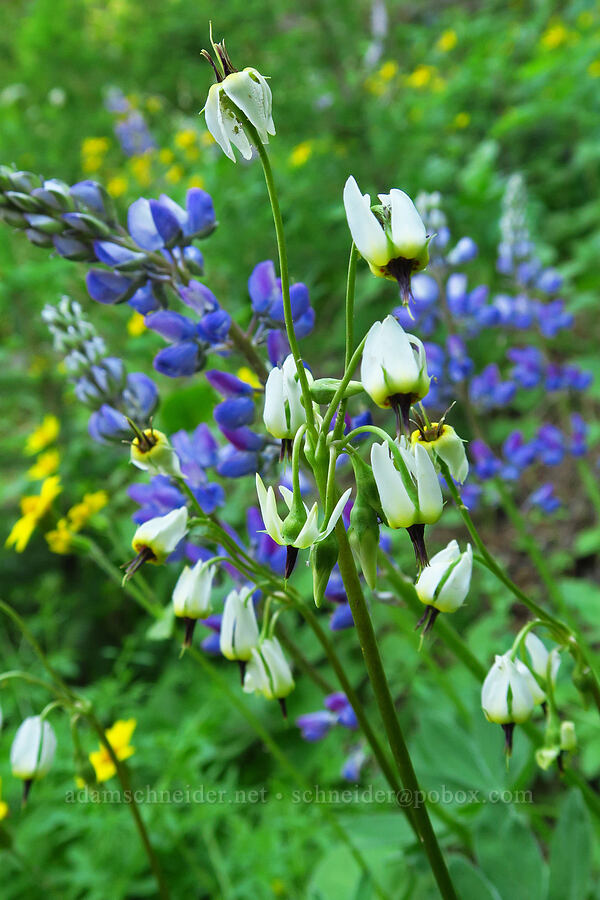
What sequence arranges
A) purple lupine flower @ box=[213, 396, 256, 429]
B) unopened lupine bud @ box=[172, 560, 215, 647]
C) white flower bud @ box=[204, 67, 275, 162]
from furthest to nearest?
purple lupine flower @ box=[213, 396, 256, 429]
unopened lupine bud @ box=[172, 560, 215, 647]
white flower bud @ box=[204, 67, 275, 162]

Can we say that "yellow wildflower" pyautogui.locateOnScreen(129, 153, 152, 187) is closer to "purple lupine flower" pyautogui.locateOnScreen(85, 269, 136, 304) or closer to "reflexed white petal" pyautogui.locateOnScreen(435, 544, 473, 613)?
"purple lupine flower" pyautogui.locateOnScreen(85, 269, 136, 304)

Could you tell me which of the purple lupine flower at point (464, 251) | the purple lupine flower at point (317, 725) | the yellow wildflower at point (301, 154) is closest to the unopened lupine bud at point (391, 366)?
the purple lupine flower at point (317, 725)

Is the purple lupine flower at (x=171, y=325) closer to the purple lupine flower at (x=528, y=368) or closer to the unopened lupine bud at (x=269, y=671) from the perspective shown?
the unopened lupine bud at (x=269, y=671)

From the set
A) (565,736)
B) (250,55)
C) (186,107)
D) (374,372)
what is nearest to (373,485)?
(374,372)

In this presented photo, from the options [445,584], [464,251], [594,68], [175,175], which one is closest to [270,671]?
[445,584]

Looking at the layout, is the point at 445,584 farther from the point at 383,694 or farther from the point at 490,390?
the point at 490,390

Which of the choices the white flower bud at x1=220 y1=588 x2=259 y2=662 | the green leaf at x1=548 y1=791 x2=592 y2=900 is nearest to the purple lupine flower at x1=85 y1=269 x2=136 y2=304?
the white flower bud at x1=220 y1=588 x2=259 y2=662
